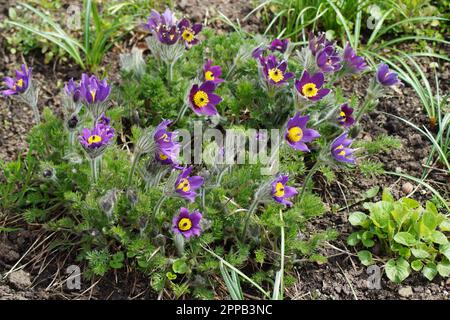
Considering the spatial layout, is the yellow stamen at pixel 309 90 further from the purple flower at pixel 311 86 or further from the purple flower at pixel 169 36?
the purple flower at pixel 169 36

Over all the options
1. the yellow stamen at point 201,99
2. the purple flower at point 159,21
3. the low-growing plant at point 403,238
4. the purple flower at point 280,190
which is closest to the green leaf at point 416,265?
the low-growing plant at point 403,238

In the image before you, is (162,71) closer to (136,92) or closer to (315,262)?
(136,92)

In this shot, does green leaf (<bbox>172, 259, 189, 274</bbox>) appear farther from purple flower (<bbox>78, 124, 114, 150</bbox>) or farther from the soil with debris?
purple flower (<bbox>78, 124, 114, 150</bbox>)

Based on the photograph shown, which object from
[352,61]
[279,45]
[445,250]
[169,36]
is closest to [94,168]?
[169,36]

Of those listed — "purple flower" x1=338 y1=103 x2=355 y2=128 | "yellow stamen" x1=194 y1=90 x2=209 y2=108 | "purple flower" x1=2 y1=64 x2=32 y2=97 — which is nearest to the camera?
"purple flower" x1=2 y1=64 x2=32 y2=97

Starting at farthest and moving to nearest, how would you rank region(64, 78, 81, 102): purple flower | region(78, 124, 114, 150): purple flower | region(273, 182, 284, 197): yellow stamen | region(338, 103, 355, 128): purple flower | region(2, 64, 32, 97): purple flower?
region(338, 103, 355, 128): purple flower
region(2, 64, 32, 97): purple flower
region(64, 78, 81, 102): purple flower
region(273, 182, 284, 197): yellow stamen
region(78, 124, 114, 150): purple flower

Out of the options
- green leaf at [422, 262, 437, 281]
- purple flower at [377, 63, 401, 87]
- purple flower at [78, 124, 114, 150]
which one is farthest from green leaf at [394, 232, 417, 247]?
purple flower at [78, 124, 114, 150]

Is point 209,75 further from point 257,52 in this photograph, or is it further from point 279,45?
point 279,45
